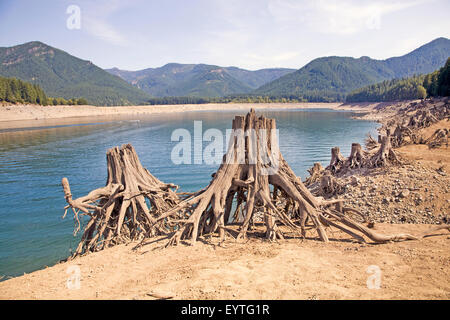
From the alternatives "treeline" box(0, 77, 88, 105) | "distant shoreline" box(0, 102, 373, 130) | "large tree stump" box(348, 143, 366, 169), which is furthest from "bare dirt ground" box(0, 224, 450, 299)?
"treeline" box(0, 77, 88, 105)

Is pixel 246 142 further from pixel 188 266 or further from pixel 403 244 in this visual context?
pixel 403 244

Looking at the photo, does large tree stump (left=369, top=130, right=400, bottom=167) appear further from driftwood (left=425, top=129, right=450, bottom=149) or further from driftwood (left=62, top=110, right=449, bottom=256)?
driftwood (left=425, top=129, right=450, bottom=149)

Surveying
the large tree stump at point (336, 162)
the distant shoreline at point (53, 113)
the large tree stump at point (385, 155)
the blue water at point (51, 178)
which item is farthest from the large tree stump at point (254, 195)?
the distant shoreline at point (53, 113)

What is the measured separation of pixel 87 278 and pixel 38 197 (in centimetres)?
1735

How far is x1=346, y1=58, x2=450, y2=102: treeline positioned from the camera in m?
66.3

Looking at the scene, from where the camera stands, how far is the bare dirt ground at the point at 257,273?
5301 mm

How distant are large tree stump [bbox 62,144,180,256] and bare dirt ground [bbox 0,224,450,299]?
1634 mm

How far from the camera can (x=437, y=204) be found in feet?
37.8

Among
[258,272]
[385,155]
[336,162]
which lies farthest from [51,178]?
[385,155]

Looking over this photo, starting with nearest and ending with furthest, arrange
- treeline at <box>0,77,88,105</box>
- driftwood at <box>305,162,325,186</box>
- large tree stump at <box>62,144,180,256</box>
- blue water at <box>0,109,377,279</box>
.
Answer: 1. large tree stump at <box>62,144,180,256</box>
2. blue water at <box>0,109,377,279</box>
3. driftwood at <box>305,162,325,186</box>
4. treeline at <box>0,77,88,105</box>

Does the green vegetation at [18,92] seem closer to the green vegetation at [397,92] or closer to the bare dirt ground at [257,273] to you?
the bare dirt ground at [257,273]

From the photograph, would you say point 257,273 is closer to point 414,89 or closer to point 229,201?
point 229,201
